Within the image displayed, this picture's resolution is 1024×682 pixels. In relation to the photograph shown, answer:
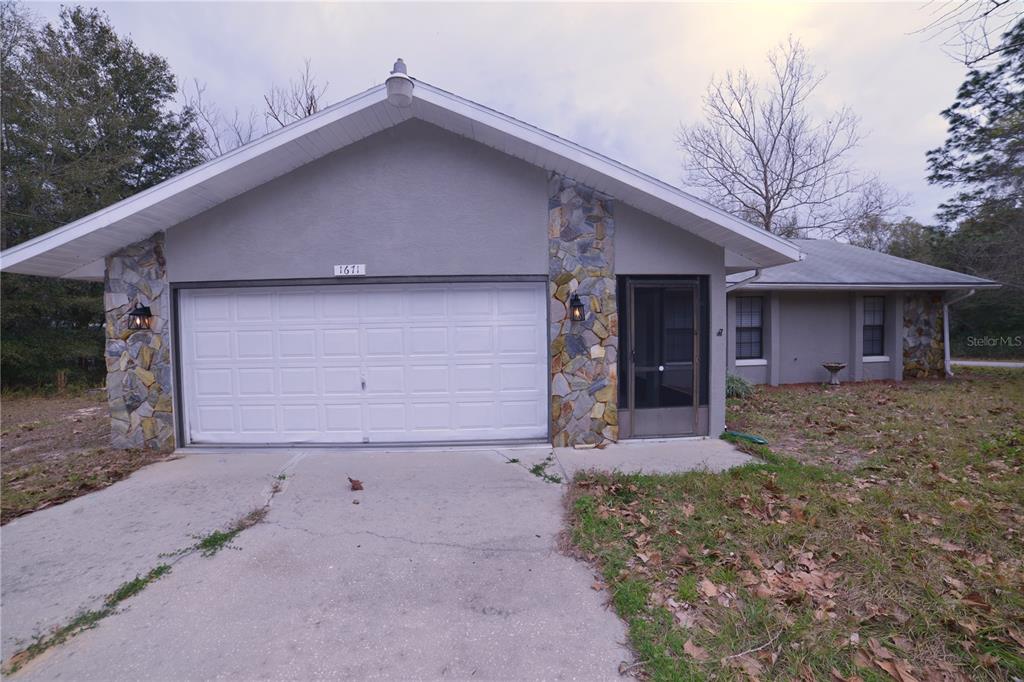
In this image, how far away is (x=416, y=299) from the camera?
655cm

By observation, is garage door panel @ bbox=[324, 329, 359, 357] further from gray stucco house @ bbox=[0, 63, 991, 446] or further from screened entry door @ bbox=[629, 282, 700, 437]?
screened entry door @ bbox=[629, 282, 700, 437]

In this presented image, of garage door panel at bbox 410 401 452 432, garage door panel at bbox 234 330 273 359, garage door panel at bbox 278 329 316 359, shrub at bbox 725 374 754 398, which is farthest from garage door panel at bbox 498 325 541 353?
shrub at bbox 725 374 754 398

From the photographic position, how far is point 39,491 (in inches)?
200

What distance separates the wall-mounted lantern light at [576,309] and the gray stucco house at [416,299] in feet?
0.08

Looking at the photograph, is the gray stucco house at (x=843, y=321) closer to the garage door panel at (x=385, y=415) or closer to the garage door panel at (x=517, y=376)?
the garage door panel at (x=517, y=376)

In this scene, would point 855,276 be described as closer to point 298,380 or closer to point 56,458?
point 298,380

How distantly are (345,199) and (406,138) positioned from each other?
3.93 feet

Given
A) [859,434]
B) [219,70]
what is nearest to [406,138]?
[859,434]

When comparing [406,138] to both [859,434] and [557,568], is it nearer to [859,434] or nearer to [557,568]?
[557,568]

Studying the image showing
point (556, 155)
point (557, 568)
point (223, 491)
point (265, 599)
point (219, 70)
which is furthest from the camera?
point (219, 70)

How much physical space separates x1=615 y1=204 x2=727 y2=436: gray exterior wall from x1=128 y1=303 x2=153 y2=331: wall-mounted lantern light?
6.64 m

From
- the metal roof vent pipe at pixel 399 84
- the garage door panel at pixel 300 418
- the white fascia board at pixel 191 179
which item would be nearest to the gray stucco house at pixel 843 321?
the metal roof vent pipe at pixel 399 84

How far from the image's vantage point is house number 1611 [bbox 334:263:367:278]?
20.7 feet

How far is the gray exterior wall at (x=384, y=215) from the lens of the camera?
628 centimetres
